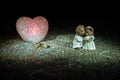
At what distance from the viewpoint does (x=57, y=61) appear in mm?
7422

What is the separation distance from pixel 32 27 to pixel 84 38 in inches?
52.2

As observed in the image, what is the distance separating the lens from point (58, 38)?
30.4 feet

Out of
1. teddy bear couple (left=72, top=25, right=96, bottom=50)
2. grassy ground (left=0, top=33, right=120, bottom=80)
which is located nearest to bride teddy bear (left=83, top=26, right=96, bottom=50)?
teddy bear couple (left=72, top=25, right=96, bottom=50)

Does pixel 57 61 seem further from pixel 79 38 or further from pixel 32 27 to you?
pixel 32 27

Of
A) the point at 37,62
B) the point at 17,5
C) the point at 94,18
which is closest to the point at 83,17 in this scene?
the point at 94,18

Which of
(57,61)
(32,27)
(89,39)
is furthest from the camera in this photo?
(32,27)

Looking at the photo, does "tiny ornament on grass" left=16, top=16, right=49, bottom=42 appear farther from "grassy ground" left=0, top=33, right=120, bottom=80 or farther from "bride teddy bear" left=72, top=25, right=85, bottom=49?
"bride teddy bear" left=72, top=25, right=85, bottom=49

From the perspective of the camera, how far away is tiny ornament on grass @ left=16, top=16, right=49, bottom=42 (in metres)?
8.53

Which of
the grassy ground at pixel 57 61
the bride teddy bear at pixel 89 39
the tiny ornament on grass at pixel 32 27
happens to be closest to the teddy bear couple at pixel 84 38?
the bride teddy bear at pixel 89 39

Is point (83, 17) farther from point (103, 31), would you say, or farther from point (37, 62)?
point (37, 62)

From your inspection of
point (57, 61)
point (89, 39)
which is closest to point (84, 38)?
point (89, 39)

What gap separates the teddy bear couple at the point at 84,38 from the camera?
325 inches

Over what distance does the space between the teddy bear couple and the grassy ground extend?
0.17 m

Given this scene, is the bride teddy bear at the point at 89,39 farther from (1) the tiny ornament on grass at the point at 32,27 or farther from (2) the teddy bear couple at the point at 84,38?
(1) the tiny ornament on grass at the point at 32,27
